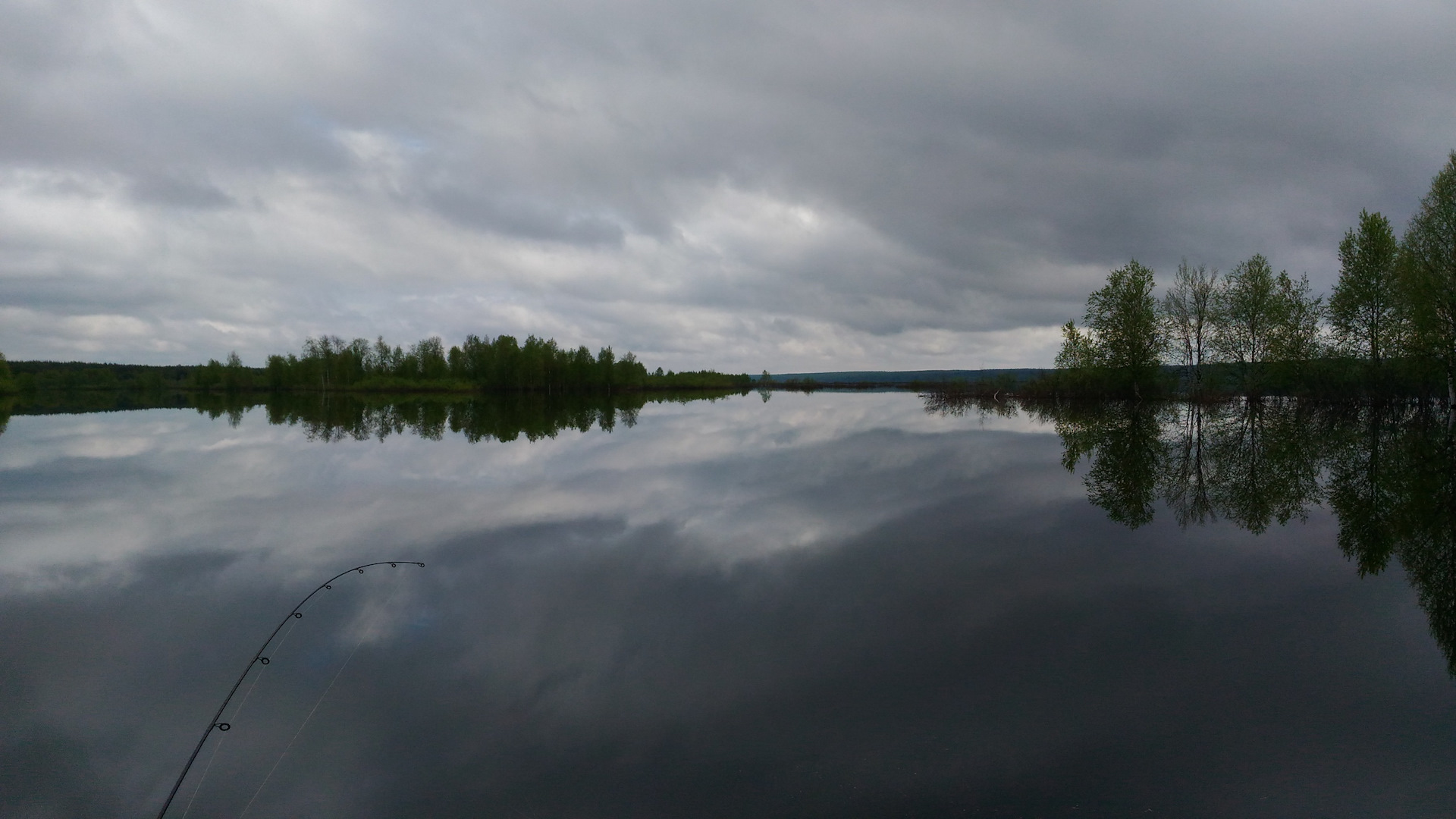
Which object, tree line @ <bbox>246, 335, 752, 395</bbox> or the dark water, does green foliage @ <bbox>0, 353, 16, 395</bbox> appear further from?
the dark water

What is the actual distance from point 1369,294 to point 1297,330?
764cm

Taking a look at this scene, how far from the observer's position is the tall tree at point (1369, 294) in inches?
1201

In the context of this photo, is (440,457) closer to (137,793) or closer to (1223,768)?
(137,793)

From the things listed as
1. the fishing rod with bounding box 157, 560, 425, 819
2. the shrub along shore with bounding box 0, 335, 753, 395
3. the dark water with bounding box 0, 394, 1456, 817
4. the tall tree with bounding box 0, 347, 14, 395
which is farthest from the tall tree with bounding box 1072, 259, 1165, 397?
the tall tree with bounding box 0, 347, 14, 395

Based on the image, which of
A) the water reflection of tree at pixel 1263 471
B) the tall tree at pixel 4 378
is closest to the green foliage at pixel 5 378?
the tall tree at pixel 4 378

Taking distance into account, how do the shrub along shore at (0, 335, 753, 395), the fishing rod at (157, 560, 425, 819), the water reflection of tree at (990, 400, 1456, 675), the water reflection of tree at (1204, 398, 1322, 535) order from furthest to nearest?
the shrub along shore at (0, 335, 753, 395) → the water reflection of tree at (1204, 398, 1322, 535) → the water reflection of tree at (990, 400, 1456, 675) → the fishing rod at (157, 560, 425, 819)

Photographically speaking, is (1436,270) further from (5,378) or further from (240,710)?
(5,378)

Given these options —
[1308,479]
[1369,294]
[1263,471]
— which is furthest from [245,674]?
[1369,294]

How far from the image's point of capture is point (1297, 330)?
38.2 meters

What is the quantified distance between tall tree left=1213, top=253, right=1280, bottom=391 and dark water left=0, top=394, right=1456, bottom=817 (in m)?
33.3

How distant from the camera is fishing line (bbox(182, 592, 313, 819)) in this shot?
363 centimetres

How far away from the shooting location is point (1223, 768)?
147 inches

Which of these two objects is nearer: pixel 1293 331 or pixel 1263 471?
pixel 1263 471

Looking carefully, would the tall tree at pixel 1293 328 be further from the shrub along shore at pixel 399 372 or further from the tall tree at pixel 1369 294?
the shrub along shore at pixel 399 372
